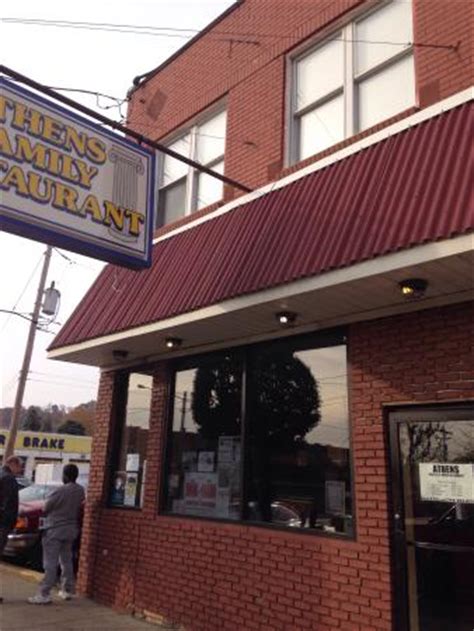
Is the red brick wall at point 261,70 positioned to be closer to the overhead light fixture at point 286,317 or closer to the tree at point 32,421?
the overhead light fixture at point 286,317

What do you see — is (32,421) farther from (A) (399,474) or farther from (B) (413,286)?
(B) (413,286)

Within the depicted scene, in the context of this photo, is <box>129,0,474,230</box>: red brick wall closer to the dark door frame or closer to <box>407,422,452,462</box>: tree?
the dark door frame

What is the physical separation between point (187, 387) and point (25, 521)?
16.4ft

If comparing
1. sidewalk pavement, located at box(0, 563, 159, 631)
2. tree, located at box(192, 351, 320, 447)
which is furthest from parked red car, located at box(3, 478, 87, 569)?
tree, located at box(192, 351, 320, 447)

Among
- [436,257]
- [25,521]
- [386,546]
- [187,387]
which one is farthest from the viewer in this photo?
[25,521]

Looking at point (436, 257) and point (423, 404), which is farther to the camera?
point (423, 404)

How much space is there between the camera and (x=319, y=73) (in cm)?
797

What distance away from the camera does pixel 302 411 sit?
275 inches

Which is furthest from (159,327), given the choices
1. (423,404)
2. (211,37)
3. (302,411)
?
(211,37)

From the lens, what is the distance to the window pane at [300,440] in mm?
6406

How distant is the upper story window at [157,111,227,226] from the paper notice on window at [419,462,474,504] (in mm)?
4648

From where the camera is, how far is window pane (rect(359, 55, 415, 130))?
6.91 meters

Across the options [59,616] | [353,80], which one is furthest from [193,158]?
[59,616]

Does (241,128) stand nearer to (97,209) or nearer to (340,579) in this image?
(97,209)
